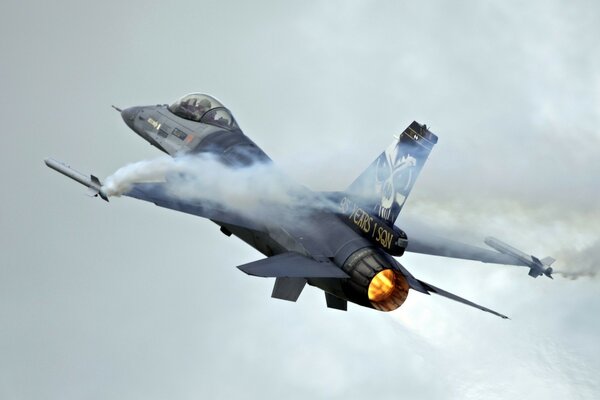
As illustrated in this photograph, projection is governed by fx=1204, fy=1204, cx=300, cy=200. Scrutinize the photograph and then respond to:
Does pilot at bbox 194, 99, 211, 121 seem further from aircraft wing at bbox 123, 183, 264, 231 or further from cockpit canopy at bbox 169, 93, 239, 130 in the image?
aircraft wing at bbox 123, 183, 264, 231

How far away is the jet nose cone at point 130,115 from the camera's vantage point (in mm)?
38719

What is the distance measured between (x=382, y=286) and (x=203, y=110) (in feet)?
35.0

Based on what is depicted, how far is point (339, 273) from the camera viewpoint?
29.5m

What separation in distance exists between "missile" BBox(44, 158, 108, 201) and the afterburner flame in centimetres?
760

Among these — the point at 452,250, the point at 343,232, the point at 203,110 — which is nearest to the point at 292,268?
the point at 343,232

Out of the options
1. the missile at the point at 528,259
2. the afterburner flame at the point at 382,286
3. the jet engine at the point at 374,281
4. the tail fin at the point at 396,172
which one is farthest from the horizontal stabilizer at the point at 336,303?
the missile at the point at 528,259

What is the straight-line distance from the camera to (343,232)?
3041cm

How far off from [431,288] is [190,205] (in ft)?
23.3

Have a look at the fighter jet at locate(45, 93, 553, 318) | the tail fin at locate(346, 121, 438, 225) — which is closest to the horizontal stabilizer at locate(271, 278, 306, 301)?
the fighter jet at locate(45, 93, 553, 318)

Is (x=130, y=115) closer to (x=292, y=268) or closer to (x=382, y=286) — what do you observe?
(x=292, y=268)

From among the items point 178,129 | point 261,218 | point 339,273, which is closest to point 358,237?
point 339,273

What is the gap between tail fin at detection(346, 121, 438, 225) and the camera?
29359 mm

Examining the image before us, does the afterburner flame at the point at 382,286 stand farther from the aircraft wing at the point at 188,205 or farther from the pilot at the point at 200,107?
the pilot at the point at 200,107

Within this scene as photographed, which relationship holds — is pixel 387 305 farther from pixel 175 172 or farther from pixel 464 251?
pixel 175 172
